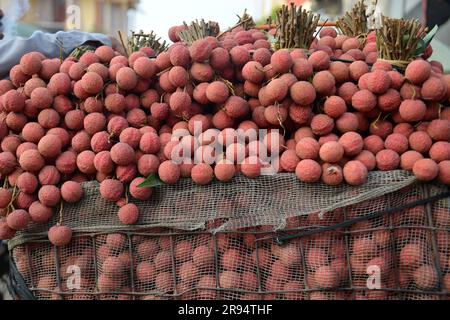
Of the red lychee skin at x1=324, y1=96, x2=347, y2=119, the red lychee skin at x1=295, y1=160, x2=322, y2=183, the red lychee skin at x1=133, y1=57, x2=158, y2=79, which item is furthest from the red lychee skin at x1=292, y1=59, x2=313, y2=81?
the red lychee skin at x1=133, y1=57, x2=158, y2=79

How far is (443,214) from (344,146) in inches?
15.5

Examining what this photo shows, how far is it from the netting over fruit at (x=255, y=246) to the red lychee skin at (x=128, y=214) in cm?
5

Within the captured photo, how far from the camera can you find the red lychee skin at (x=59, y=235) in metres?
1.67

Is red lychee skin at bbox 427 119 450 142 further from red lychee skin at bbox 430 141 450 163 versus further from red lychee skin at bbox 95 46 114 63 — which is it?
red lychee skin at bbox 95 46 114 63

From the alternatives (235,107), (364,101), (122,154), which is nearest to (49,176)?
(122,154)

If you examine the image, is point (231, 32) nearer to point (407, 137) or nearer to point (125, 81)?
point (125, 81)

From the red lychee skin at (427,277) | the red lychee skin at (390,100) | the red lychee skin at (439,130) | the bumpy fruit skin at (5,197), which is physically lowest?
the red lychee skin at (427,277)

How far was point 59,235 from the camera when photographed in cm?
166

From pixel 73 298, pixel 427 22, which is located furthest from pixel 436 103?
pixel 427 22

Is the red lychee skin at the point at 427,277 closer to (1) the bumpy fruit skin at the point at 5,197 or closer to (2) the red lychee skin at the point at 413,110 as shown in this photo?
(2) the red lychee skin at the point at 413,110

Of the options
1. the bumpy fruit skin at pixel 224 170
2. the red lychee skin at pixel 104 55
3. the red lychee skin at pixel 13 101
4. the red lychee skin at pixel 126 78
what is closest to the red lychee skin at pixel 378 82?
the bumpy fruit skin at pixel 224 170

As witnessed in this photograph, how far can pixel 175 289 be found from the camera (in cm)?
167

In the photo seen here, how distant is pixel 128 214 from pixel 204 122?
433 mm

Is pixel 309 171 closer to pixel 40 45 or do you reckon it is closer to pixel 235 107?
pixel 235 107
